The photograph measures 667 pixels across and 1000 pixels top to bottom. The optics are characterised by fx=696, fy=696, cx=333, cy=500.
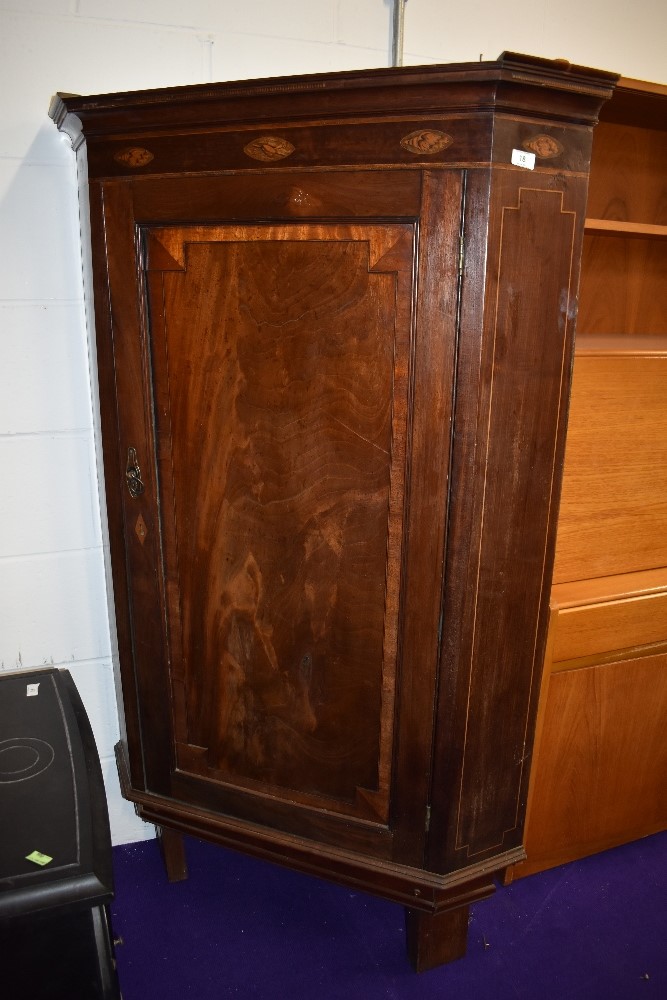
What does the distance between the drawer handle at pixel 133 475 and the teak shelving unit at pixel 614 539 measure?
2.89ft

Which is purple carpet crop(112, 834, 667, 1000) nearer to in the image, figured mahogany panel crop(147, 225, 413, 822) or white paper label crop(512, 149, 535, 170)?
figured mahogany panel crop(147, 225, 413, 822)

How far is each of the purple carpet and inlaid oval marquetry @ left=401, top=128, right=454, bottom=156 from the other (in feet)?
5.20

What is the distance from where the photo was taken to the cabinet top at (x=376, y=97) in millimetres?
950

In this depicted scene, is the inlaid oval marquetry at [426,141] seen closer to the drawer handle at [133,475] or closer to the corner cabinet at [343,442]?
the corner cabinet at [343,442]

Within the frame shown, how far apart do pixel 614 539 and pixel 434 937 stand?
3.13 feet

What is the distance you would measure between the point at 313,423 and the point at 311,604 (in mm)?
334

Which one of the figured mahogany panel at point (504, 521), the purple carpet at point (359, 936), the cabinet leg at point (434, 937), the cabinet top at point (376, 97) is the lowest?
the purple carpet at point (359, 936)

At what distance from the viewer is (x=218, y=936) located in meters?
1.56

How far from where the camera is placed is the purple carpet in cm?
145

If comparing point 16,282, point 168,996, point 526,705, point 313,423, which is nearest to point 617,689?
point 526,705

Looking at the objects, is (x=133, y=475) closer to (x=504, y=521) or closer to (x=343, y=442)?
(x=343, y=442)

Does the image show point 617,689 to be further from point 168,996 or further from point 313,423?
point 168,996

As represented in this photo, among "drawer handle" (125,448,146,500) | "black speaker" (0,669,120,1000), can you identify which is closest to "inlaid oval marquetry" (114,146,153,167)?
"drawer handle" (125,448,146,500)

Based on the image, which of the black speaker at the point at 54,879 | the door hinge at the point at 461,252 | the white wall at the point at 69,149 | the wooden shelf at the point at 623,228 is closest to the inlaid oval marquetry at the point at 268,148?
the door hinge at the point at 461,252
